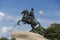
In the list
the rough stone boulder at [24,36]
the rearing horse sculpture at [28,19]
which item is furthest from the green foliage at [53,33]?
the rough stone boulder at [24,36]

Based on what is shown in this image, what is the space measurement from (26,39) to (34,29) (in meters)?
5.63

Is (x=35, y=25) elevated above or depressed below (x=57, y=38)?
below

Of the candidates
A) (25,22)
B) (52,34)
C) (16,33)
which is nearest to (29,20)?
(25,22)

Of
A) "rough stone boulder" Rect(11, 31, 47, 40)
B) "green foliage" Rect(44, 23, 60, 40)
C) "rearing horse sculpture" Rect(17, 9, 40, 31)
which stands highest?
"green foliage" Rect(44, 23, 60, 40)

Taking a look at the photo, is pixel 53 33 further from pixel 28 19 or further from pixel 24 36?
pixel 24 36

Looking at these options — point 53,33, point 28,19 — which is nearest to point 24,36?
point 28,19

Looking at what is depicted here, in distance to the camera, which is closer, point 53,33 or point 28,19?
point 28,19

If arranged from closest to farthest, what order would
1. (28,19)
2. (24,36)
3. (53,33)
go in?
(24,36)
(28,19)
(53,33)

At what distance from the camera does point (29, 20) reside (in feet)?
108

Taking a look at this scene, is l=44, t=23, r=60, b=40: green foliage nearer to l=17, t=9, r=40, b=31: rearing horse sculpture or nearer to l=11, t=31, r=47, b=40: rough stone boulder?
l=17, t=9, r=40, b=31: rearing horse sculpture

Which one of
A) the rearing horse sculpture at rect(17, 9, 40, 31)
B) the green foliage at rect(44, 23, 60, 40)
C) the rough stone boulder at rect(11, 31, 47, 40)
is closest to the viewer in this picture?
the rough stone boulder at rect(11, 31, 47, 40)

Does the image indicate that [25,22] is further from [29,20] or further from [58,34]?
[58,34]

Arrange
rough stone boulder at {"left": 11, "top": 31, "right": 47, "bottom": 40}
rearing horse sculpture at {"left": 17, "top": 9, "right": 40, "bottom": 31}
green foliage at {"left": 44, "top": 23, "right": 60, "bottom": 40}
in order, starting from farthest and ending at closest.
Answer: green foliage at {"left": 44, "top": 23, "right": 60, "bottom": 40} < rearing horse sculpture at {"left": 17, "top": 9, "right": 40, "bottom": 31} < rough stone boulder at {"left": 11, "top": 31, "right": 47, "bottom": 40}

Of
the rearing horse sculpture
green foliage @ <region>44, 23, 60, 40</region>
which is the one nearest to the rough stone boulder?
the rearing horse sculpture
